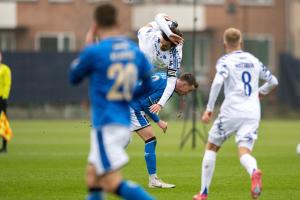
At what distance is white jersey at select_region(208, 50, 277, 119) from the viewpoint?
12305mm

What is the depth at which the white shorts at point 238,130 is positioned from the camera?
1237 centimetres

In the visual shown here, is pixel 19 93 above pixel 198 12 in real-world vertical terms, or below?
below

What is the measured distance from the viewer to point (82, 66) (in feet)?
33.0

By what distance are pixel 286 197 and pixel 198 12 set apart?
42.9 meters

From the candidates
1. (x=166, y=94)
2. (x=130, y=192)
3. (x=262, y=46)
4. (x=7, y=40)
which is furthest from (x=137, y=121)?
(x=262, y=46)

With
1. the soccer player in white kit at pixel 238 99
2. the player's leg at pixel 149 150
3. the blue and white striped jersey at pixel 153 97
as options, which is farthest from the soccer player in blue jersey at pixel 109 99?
the blue and white striped jersey at pixel 153 97

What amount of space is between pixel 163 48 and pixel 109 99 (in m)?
5.95

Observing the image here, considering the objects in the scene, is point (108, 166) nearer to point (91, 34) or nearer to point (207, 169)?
point (91, 34)

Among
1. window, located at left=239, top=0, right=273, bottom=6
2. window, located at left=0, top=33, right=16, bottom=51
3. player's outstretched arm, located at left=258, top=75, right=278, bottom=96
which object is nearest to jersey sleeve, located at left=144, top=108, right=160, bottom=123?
player's outstretched arm, located at left=258, top=75, right=278, bottom=96

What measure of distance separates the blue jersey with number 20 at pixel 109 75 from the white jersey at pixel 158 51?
5.75m

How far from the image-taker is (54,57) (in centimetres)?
4634

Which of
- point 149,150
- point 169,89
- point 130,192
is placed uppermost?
point 169,89

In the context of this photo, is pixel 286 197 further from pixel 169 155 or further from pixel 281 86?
pixel 281 86

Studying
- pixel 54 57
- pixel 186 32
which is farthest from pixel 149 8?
pixel 54 57
